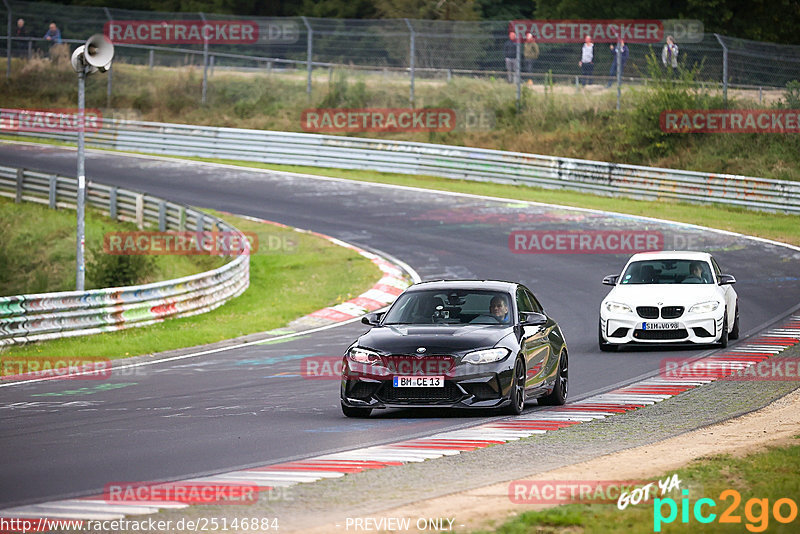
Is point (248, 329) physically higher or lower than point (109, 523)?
lower

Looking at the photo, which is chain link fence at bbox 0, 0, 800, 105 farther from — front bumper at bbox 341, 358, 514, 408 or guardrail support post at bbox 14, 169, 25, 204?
front bumper at bbox 341, 358, 514, 408

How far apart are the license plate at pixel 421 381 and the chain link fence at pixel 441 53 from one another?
27940 millimetres

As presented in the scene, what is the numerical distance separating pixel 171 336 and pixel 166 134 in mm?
26155

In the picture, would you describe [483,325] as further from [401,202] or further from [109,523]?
[401,202]

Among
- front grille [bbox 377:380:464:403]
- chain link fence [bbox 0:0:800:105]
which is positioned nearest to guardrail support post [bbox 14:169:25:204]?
chain link fence [bbox 0:0:800:105]

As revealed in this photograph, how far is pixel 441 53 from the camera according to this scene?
41250mm

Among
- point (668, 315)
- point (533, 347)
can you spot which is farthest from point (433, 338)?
point (668, 315)

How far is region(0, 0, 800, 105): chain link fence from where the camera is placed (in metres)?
37.4

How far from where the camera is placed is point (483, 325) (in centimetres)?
1254

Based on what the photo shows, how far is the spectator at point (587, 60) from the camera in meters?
39.0

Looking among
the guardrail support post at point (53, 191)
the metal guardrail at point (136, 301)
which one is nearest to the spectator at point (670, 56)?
the metal guardrail at point (136, 301)

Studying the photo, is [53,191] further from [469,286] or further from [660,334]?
[469,286]

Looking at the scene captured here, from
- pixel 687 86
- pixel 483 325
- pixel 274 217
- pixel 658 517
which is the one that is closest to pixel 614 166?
pixel 687 86

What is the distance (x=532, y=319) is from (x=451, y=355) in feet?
4.48
